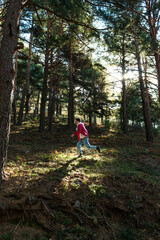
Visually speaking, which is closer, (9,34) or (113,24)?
(9,34)

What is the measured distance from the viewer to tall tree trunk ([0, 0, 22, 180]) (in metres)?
4.05

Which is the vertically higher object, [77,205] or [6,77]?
[6,77]

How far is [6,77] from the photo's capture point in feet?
13.6

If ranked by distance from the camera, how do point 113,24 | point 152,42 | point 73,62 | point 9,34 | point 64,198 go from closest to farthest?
point 64,198 < point 9,34 < point 152,42 < point 113,24 < point 73,62

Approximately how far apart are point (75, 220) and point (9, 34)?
17.4ft

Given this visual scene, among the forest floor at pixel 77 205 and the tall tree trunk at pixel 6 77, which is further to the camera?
the tall tree trunk at pixel 6 77

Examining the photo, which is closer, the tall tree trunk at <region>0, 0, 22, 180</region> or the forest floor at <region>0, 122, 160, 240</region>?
the forest floor at <region>0, 122, 160, 240</region>

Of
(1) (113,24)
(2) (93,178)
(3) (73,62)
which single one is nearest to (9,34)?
(2) (93,178)

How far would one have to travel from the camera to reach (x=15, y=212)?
10.4 feet

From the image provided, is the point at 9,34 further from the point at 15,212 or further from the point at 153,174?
the point at 153,174

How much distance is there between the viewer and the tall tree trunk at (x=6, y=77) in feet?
13.3

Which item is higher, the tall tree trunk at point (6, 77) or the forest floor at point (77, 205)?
the tall tree trunk at point (6, 77)

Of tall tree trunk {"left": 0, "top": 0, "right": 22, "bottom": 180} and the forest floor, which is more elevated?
tall tree trunk {"left": 0, "top": 0, "right": 22, "bottom": 180}

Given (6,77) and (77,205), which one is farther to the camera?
(6,77)
